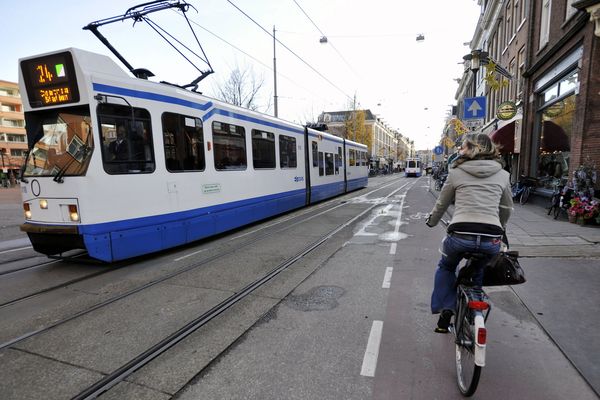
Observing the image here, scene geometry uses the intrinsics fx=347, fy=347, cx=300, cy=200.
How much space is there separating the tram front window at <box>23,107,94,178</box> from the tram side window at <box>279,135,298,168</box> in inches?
253

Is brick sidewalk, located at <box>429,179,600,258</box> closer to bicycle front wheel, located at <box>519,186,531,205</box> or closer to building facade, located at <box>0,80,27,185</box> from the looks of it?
bicycle front wheel, located at <box>519,186,531,205</box>

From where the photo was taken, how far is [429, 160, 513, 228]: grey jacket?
273 centimetres

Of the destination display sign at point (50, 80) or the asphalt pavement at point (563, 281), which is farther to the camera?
the destination display sign at point (50, 80)

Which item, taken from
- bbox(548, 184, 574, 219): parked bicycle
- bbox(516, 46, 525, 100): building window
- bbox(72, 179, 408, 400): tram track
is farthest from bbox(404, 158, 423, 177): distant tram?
bbox(72, 179, 408, 400): tram track

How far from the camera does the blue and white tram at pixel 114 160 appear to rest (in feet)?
17.9

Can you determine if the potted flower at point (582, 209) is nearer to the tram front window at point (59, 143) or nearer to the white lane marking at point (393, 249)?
the white lane marking at point (393, 249)

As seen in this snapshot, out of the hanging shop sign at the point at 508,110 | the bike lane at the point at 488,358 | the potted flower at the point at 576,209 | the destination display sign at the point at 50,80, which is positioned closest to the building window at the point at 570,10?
the hanging shop sign at the point at 508,110

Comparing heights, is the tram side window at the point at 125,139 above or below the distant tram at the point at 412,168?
above

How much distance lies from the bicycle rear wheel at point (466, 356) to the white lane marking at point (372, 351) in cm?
69

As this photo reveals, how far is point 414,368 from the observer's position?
298 cm

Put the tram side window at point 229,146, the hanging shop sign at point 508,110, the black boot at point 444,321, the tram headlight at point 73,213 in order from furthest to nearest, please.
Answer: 1. the hanging shop sign at point 508,110
2. the tram side window at point 229,146
3. the tram headlight at point 73,213
4. the black boot at point 444,321

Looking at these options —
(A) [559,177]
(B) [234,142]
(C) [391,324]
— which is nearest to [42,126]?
(B) [234,142]

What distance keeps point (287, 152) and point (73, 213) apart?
7.40 metres

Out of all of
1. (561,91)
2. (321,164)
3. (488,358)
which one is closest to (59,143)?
(488,358)
